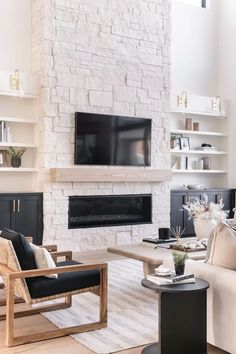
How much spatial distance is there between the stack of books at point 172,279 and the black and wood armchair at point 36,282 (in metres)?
0.82

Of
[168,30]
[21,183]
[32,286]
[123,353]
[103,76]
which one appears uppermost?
[168,30]

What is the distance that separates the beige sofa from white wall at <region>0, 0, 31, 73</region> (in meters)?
4.84

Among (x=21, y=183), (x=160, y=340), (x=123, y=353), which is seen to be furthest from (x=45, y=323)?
(x=21, y=183)

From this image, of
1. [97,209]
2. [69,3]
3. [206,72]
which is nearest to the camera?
[69,3]

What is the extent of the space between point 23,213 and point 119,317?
9.48ft

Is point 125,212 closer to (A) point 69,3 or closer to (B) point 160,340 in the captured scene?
(A) point 69,3

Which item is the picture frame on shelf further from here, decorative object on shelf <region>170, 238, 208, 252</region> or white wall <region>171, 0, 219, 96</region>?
decorative object on shelf <region>170, 238, 208, 252</region>

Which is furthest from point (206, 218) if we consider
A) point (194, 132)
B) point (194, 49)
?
point (194, 49)

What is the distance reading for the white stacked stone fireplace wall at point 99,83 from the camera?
6.73 m

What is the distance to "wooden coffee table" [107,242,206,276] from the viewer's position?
447 centimetres

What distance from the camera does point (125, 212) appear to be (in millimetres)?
7637

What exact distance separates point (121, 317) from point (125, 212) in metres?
3.64

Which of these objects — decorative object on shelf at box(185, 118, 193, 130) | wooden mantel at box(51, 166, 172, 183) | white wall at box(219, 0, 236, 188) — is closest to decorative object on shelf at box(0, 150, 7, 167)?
wooden mantel at box(51, 166, 172, 183)

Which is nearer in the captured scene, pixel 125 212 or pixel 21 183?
pixel 21 183
